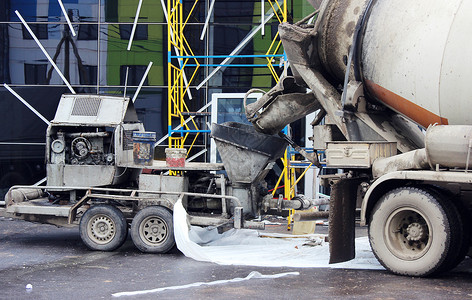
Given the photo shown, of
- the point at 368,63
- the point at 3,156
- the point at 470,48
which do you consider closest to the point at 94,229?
the point at 368,63

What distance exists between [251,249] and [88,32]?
27.1ft

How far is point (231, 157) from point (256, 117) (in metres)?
0.70

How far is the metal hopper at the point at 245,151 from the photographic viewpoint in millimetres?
10211

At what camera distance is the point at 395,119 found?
909 cm

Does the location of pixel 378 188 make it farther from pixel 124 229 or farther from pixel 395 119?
pixel 124 229

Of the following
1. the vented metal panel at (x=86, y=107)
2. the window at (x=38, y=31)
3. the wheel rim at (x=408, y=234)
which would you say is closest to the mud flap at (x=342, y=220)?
the wheel rim at (x=408, y=234)

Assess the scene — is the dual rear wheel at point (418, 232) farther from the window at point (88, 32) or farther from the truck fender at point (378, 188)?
the window at point (88, 32)

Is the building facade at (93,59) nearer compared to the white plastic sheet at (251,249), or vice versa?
the white plastic sheet at (251,249)

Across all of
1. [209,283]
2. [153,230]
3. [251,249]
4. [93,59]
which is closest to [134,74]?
[93,59]

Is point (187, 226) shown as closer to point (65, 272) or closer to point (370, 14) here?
point (65, 272)

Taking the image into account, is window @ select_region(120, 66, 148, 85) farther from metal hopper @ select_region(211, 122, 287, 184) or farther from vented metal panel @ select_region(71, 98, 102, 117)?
metal hopper @ select_region(211, 122, 287, 184)

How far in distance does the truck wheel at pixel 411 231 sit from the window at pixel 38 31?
34.6 ft

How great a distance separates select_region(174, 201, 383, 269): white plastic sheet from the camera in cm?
884

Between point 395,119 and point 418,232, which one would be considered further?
point 395,119
